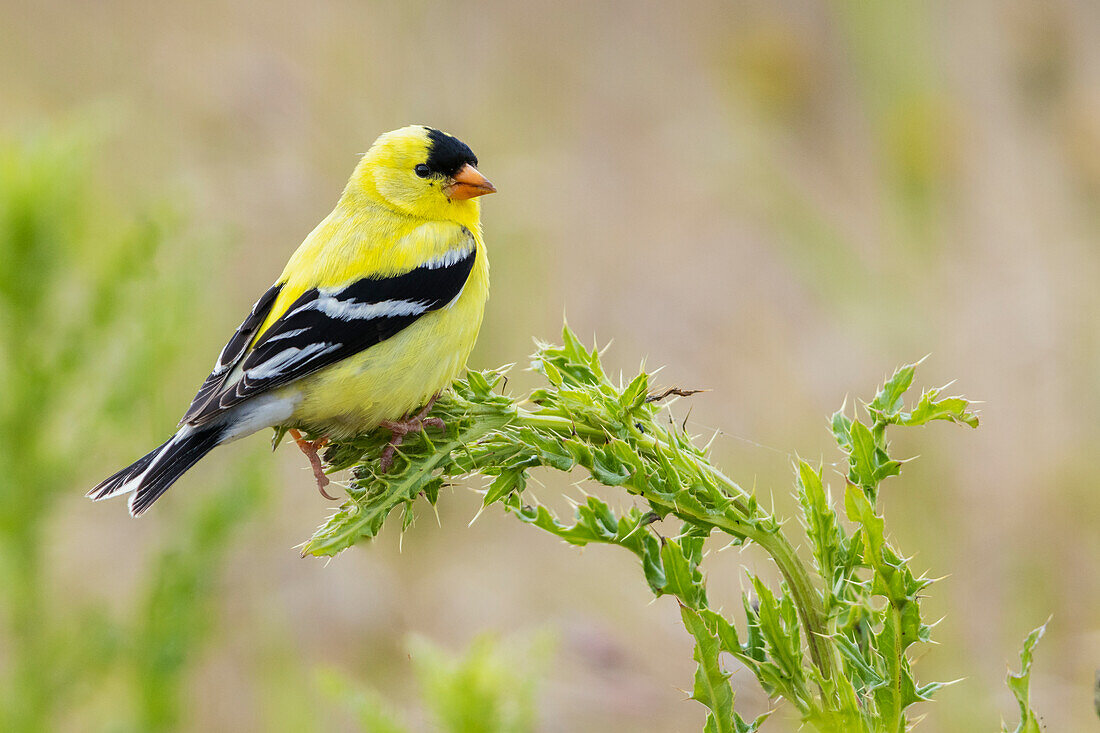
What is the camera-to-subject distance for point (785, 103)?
533 cm

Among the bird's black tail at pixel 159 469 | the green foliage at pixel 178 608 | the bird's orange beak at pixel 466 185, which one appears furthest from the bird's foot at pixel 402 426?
the bird's orange beak at pixel 466 185

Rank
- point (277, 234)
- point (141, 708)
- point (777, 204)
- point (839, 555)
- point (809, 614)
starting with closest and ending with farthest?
point (809, 614) < point (839, 555) < point (141, 708) < point (777, 204) < point (277, 234)

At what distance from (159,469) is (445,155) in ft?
4.44

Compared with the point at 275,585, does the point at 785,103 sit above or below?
above

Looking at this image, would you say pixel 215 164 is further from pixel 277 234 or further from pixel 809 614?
pixel 809 614

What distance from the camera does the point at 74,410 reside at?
9.84 feet

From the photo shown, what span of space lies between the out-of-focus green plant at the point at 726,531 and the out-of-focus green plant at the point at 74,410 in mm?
1414

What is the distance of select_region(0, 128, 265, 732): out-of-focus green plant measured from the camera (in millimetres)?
2814

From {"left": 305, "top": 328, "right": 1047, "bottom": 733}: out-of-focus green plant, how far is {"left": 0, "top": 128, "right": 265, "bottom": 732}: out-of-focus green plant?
141 cm

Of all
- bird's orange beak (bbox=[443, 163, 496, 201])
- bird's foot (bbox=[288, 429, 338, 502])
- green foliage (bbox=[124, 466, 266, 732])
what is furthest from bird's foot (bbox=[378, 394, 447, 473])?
bird's orange beak (bbox=[443, 163, 496, 201])

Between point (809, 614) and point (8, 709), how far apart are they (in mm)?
2182

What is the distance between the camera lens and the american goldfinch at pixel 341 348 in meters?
2.58

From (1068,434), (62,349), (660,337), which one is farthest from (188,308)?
(1068,434)

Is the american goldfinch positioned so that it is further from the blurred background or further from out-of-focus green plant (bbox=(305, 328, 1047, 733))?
out-of-focus green plant (bbox=(305, 328, 1047, 733))
